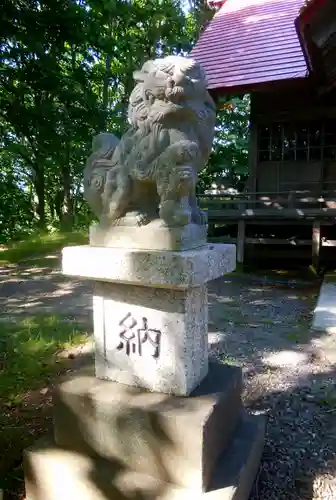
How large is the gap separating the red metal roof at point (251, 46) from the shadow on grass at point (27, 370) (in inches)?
222

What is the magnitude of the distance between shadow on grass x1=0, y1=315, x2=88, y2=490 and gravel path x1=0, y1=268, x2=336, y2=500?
57cm

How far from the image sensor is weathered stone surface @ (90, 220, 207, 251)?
1.89 meters

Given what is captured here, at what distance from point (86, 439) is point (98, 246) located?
1.03 m

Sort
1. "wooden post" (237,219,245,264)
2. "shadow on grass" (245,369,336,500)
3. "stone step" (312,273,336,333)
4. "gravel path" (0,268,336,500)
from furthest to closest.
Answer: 1. "wooden post" (237,219,245,264)
2. "stone step" (312,273,336,333)
3. "gravel path" (0,268,336,500)
4. "shadow on grass" (245,369,336,500)

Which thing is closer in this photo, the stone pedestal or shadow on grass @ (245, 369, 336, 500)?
the stone pedestal

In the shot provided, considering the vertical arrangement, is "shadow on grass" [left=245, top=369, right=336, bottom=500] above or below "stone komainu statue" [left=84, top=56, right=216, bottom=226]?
below

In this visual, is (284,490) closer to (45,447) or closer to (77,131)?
(45,447)

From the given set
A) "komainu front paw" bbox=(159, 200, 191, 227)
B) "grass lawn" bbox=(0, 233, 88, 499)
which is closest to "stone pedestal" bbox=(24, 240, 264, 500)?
"komainu front paw" bbox=(159, 200, 191, 227)

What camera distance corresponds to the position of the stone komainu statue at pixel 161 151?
1866 millimetres

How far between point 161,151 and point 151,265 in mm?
564

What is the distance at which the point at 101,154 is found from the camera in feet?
7.31

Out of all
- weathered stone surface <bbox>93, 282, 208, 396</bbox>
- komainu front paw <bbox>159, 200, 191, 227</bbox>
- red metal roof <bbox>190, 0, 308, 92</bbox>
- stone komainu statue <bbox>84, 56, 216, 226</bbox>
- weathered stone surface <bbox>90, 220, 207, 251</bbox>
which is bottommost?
weathered stone surface <bbox>93, 282, 208, 396</bbox>

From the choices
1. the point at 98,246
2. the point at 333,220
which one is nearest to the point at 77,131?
the point at 98,246

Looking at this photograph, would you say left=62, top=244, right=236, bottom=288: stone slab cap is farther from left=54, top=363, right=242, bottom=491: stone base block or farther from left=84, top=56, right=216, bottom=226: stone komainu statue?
left=54, top=363, right=242, bottom=491: stone base block
